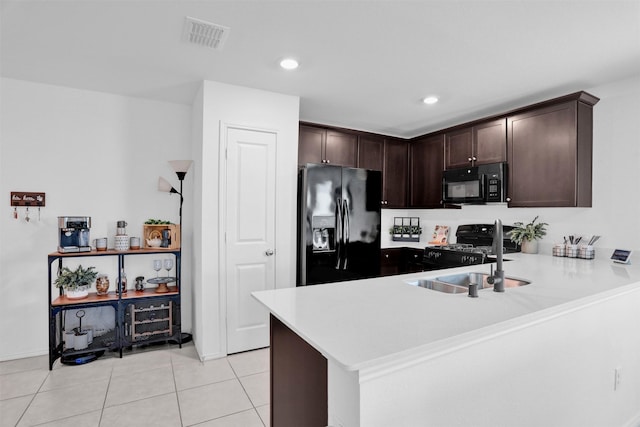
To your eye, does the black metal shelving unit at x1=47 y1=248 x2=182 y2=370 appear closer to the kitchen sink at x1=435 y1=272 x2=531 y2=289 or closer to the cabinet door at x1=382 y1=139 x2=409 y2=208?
the kitchen sink at x1=435 y1=272 x2=531 y2=289

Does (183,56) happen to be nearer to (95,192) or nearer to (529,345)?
(95,192)

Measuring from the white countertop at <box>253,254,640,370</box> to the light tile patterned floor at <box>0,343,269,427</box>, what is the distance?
3.71 feet

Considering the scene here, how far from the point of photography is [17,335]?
9.69 ft

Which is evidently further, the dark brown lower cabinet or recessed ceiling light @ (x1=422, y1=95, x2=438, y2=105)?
recessed ceiling light @ (x1=422, y1=95, x2=438, y2=105)

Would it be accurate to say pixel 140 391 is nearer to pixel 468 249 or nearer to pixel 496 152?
pixel 468 249

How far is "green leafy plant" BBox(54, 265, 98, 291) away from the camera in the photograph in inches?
113

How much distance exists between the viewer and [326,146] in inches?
157

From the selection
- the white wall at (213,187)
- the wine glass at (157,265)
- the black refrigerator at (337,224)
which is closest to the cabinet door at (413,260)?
the black refrigerator at (337,224)

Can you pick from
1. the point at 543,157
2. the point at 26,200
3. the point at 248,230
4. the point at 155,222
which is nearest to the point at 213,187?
the point at 248,230

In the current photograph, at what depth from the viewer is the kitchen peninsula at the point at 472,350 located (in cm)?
103

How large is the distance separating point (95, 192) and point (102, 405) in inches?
76.3

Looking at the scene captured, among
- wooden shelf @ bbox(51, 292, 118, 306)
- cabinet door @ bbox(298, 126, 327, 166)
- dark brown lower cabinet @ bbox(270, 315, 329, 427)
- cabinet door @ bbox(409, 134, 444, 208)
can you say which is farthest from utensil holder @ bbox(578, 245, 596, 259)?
wooden shelf @ bbox(51, 292, 118, 306)

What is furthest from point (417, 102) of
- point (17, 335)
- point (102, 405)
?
point (17, 335)

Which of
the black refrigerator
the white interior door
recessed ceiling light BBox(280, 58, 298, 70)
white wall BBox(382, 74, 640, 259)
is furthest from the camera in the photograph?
the black refrigerator
